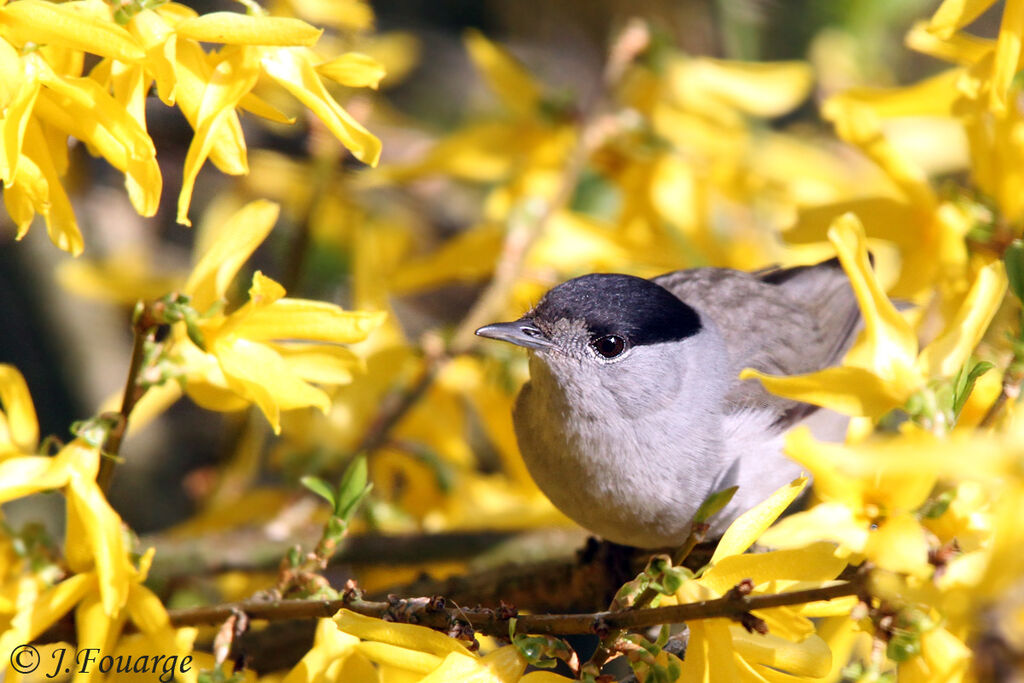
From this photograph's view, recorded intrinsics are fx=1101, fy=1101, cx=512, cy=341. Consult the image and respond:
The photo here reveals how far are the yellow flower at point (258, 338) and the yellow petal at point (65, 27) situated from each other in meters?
0.41

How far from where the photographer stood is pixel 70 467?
1680mm

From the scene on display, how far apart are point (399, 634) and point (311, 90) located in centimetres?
90

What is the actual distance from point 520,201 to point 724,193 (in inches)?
28.0

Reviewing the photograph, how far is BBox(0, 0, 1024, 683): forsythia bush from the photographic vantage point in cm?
141

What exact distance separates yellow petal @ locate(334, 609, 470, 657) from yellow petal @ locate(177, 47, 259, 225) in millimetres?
656

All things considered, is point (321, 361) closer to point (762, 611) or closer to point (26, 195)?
point (26, 195)

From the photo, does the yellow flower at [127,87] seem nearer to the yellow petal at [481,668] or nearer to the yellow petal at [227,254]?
the yellow petal at [227,254]

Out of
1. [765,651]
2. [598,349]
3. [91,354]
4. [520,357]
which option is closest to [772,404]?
[598,349]

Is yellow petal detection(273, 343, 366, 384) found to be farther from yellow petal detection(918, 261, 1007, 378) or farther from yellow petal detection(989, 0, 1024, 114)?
yellow petal detection(989, 0, 1024, 114)

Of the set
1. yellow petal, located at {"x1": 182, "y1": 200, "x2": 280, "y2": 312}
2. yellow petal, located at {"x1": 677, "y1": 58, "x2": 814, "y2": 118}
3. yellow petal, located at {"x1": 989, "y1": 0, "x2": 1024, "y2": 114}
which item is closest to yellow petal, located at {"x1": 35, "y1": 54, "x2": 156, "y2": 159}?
yellow petal, located at {"x1": 182, "y1": 200, "x2": 280, "y2": 312}

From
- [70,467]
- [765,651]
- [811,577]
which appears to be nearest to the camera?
[811,577]

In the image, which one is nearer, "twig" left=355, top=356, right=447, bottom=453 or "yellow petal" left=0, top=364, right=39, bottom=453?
"yellow petal" left=0, top=364, right=39, bottom=453

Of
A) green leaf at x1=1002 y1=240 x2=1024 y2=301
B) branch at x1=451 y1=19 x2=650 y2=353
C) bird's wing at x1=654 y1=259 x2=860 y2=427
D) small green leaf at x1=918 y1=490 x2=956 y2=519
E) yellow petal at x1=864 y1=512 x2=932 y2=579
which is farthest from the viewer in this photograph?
branch at x1=451 y1=19 x2=650 y2=353

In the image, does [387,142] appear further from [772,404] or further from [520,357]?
[772,404]
